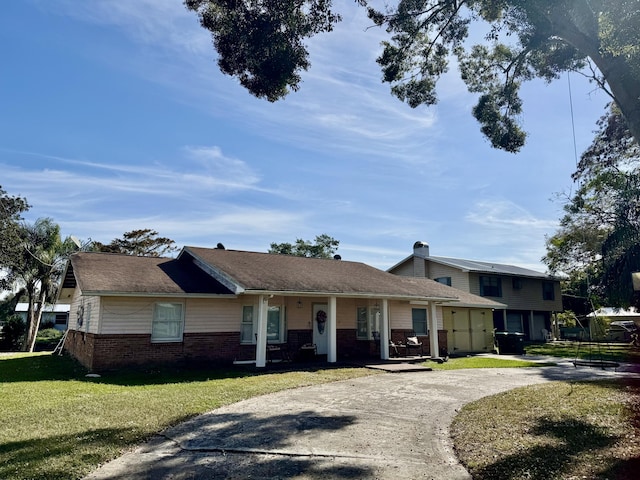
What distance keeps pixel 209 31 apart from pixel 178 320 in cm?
945

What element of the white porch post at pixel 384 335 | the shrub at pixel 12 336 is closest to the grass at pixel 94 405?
the white porch post at pixel 384 335

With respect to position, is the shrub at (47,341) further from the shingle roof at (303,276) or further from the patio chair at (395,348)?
the patio chair at (395,348)

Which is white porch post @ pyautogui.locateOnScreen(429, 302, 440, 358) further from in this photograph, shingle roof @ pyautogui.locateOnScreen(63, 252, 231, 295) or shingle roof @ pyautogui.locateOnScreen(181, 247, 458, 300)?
shingle roof @ pyautogui.locateOnScreen(63, 252, 231, 295)

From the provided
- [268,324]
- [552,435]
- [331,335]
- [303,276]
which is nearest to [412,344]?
[331,335]

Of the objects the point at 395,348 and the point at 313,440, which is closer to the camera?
the point at 313,440

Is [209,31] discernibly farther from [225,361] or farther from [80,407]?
[225,361]

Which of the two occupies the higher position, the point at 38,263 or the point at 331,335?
the point at 38,263

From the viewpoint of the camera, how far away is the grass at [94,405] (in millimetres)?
5551

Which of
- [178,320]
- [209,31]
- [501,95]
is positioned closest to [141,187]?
[178,320]

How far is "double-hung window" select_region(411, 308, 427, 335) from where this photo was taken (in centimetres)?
2088

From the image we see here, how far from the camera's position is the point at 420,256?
32.0 metres

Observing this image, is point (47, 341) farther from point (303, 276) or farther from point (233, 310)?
point (303, 276)

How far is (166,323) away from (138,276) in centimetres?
202

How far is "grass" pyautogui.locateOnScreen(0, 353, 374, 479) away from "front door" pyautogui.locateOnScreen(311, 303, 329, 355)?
315cm
